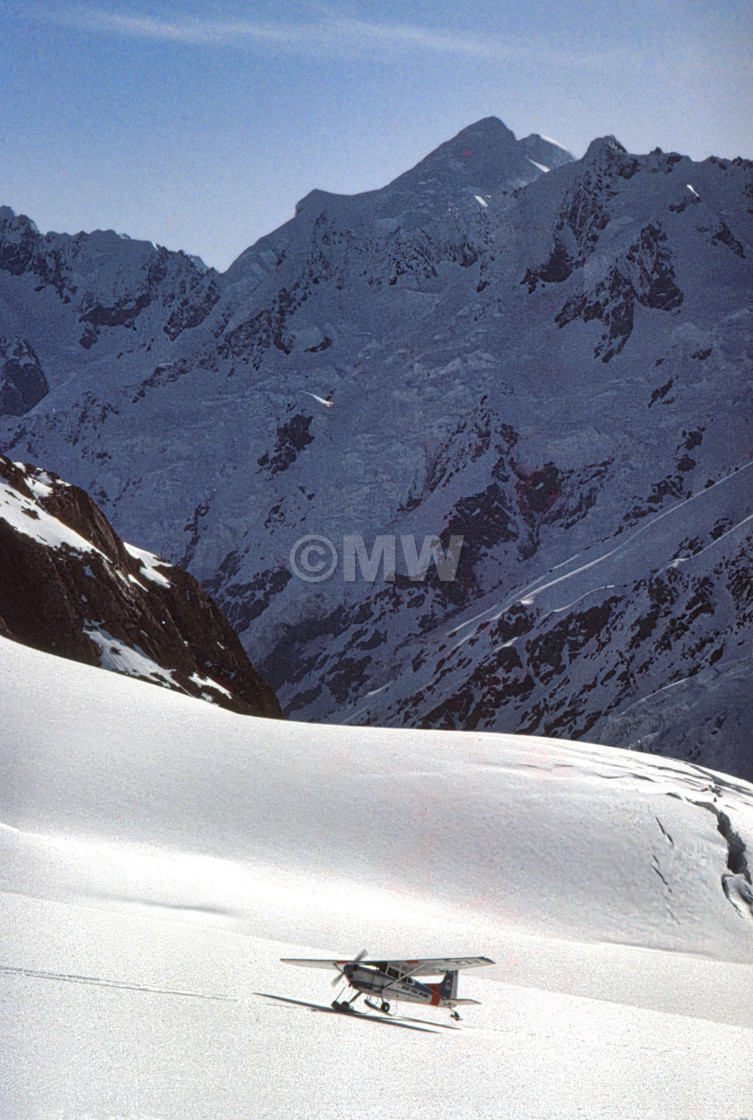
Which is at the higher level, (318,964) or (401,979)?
(401,979)

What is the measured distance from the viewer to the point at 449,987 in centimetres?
1686

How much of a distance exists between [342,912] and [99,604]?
234ft

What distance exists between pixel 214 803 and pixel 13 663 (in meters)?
10.3

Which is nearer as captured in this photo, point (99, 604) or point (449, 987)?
point (449, 987)

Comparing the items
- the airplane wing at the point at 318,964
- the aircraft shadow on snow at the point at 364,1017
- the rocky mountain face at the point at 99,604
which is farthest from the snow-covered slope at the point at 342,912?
the rocky mountain face at the point at 99,604

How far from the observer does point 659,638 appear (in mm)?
→ 189875

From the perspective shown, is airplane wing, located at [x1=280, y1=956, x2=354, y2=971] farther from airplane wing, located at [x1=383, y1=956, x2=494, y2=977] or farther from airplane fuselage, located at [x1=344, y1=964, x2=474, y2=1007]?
airplane wing, located at [x1=383, y1=956, x2=494, y2=977]

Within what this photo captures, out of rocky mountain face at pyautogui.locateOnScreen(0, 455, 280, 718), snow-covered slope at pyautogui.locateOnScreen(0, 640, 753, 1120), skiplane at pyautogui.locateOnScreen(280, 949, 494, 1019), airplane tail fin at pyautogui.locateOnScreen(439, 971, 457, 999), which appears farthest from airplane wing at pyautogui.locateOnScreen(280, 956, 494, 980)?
rocky mountain face at pyautogui.locateOnScreen(0, 455, 280, 718)

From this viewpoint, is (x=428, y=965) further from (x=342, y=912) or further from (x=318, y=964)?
(x=342, y=912)

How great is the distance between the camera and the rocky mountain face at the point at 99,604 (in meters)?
88.6

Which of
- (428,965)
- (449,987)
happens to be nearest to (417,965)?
(428,965)

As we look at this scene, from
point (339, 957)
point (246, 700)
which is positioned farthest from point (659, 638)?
point (339, 957)

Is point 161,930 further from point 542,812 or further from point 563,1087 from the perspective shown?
point 542,812

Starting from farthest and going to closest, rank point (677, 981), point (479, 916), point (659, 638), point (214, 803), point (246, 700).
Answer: point (659, 638)
point (246, 700)
point (214, 803)
point (479, 916)
point (677, 981)
